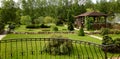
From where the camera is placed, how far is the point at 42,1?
211ft

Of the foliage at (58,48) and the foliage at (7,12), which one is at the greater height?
the foliage at (7,12)

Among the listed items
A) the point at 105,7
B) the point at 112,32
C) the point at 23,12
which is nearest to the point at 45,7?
the point at 23,12

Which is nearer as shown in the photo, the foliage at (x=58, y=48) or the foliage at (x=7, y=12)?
the foliage at (x=58, y=48)

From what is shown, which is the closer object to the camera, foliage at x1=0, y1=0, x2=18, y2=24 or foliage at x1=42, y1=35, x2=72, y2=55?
foliage at x1=42, y1=35, x2=72, y2=55

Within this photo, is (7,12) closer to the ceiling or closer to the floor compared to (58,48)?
closer to the ceiling

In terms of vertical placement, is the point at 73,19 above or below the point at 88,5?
below

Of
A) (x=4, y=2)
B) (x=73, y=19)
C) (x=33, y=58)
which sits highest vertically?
(x=4, y=2)

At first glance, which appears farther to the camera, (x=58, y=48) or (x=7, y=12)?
(x=7, y=12)

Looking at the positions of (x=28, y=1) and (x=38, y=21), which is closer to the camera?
(x=38, y=21)

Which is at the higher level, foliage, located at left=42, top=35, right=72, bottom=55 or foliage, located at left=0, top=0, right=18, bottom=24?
foliage, located at left=0, top=0, right=18, bottom=24

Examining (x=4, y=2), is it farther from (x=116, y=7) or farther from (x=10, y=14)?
(x=116, y=7)

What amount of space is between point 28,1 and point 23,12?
15.2 ft

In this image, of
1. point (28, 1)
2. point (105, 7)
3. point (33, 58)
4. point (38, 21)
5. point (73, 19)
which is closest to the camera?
point (33, 58)

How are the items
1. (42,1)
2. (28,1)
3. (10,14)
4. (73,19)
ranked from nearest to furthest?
(10,14) → (73,19) → (28,1) → (42,1)
